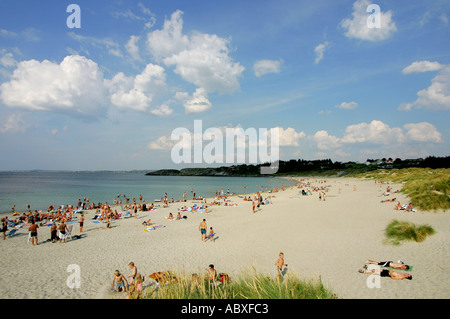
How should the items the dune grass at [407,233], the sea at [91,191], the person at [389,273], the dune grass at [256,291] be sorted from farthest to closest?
the sea at [91,191] < the dune grass at [407,233] < the person at [389,273] < the dune grass at [256,291]

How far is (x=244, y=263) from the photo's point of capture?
1017 cm

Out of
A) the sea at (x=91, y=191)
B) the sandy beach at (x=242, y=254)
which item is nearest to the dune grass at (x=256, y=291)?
the sandy beach at (x=242, y=254)

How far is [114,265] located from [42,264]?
3.40 m

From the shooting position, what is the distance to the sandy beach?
305 inches

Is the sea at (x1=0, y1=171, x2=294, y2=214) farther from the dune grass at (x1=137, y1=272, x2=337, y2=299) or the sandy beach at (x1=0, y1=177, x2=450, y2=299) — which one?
the dune grass at (x1=137, y1=272, x2=337, y2=299)

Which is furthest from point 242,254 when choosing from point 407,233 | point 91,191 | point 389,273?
point 91,191

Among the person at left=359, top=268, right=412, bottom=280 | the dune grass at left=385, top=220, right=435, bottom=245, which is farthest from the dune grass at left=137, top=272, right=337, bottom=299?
the dune grass at left=385, top=220, right=435, bottom=245

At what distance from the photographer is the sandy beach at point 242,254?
7.74 metres

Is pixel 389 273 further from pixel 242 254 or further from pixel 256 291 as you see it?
pixel 242 254

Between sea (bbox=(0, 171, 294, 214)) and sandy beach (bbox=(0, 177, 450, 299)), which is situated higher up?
sandy beach (bbox=(0, 177, 450, 299))

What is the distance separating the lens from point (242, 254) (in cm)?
1130

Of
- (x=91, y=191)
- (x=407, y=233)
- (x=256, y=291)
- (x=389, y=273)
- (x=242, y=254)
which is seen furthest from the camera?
(x=91, y=191)

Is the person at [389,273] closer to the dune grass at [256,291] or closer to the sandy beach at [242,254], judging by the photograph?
the sandy beach at [242,254]
